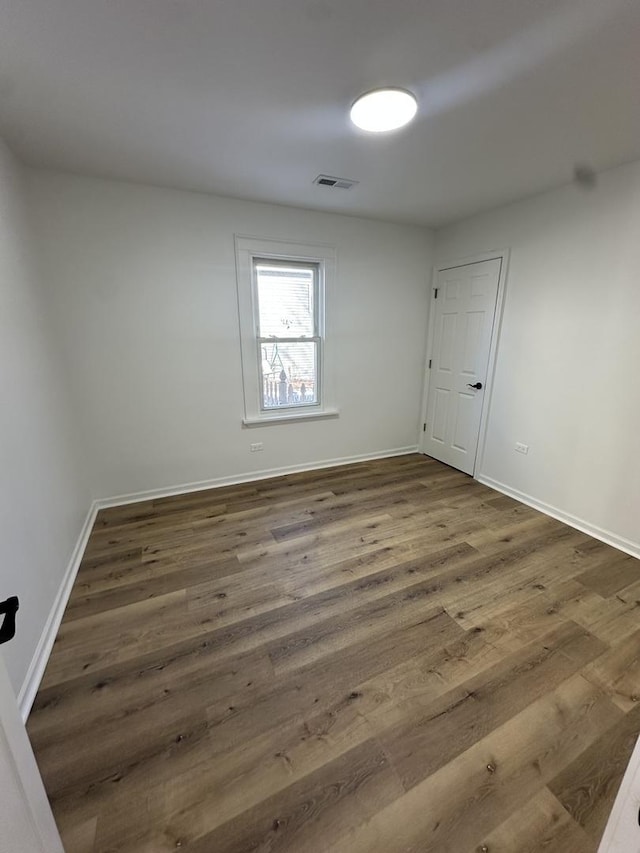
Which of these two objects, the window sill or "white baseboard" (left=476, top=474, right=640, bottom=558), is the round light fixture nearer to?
the window sill

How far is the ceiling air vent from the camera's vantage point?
2.44 m

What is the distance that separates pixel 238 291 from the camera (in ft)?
9.81

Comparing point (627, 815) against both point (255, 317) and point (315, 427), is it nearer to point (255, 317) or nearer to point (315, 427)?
point (315, 427)

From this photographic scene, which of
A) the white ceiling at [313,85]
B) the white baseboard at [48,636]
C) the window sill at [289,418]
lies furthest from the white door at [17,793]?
the window sill at [289,418]

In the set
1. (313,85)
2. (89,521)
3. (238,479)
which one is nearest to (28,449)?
(89,521)

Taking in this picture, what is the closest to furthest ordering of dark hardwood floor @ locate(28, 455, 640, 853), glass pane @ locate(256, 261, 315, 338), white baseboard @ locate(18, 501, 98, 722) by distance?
dark hardwood floor @ locate(28, 455, 640, 853) → white baseboard @ locate(18, 501, 98, 722) → glass pane @ locate(256, 261, 315, 338)

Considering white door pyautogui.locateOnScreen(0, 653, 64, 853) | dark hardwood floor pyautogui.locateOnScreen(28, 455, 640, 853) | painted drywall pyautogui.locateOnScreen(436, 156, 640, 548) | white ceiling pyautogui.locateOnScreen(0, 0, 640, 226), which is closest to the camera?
white door pyautogui.locateOnScreen(0, 653, 64, 853)

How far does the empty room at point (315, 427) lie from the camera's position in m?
1.17

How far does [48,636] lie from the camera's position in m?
1.66

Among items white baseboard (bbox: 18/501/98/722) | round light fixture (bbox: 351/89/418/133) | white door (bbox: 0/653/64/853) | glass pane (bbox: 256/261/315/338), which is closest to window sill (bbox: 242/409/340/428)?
glass pane (bbox: 256/261/315/338)

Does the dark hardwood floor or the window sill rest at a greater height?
the window sill

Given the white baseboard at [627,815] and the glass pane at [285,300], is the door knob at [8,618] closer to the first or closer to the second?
the white baseboard at [627,815]

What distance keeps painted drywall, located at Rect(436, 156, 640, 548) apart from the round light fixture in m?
1.64

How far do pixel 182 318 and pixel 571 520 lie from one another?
357 centimetres
